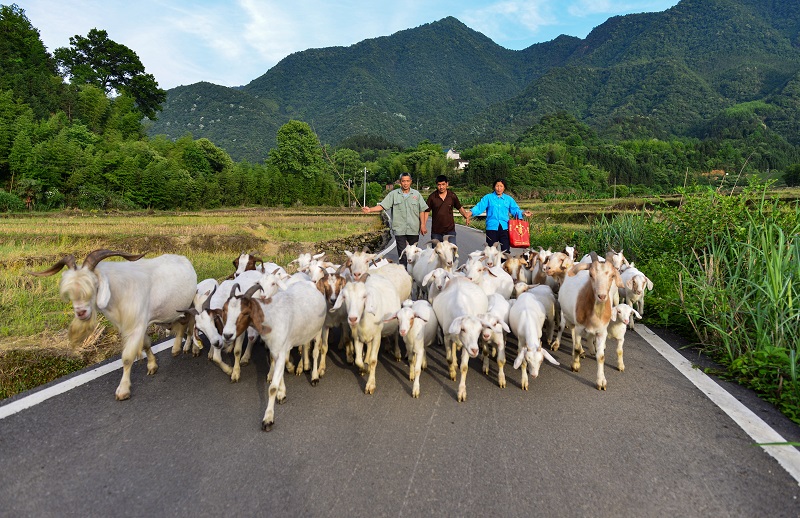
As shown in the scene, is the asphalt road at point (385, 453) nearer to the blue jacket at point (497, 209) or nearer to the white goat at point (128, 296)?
the white goat at point (128, 296)

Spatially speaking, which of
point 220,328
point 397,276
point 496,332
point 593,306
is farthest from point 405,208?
point 220,328

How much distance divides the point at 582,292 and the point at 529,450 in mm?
2607

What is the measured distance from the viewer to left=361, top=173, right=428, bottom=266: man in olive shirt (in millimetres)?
9133

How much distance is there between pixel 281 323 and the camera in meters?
4.60

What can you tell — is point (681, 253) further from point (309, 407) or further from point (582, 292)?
point (309, 407)

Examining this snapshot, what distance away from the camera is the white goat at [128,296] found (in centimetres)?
411

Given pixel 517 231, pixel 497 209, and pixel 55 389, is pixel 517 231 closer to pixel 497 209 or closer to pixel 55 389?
pixel 497 209

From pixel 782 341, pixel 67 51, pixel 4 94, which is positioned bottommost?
pixel 782 341

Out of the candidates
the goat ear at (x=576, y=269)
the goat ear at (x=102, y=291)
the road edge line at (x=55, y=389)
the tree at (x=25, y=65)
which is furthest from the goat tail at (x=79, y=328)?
the tree at (x=25, y=65)

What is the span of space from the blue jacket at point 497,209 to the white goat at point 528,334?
12.7 ft

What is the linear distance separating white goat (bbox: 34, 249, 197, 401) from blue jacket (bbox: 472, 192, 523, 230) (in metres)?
5.97

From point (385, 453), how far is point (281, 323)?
1.78 meters

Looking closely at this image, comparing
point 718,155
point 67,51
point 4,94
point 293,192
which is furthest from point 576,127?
point 4,94

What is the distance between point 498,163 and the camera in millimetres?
115250
